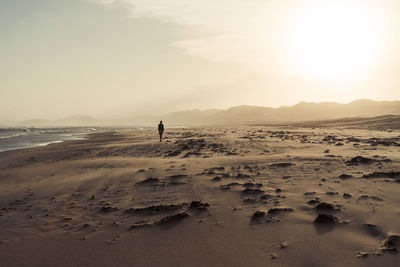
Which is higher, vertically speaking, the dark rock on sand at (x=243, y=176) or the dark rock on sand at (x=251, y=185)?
the dark rock on sand at (x=243, y=176)

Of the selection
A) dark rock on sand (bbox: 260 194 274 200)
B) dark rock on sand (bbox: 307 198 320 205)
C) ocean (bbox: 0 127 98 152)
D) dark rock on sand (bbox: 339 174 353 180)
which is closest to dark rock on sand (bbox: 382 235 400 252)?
dark rock on sand (bbox: 307 198 320 205)

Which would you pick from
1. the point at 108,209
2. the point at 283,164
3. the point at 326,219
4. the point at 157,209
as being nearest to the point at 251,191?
the point at 326,219

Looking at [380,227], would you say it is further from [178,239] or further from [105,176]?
[105,176]

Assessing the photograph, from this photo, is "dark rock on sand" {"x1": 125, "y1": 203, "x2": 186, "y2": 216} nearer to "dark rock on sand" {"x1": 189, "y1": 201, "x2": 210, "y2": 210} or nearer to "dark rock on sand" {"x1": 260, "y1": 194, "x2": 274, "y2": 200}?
"dark rock on sand" {"x1": 189, "y1": 201, "x2": 210, "y2": 210}

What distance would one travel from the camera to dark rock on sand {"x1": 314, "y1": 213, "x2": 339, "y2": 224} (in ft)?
15.6

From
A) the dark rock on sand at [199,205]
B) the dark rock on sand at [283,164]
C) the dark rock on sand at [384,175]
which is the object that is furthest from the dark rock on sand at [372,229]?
the dark rock on sand at [283,164]

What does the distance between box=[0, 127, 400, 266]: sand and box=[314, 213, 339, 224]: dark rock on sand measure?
0.02 metres

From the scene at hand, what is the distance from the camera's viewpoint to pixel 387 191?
6.22m

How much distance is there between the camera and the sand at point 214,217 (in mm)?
3928

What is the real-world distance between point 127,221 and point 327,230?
12.9 feet

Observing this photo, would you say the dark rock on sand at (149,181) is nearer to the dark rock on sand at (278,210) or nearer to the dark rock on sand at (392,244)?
the dark rock on sand at (278,210)

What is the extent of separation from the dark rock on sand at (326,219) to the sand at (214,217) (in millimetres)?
22

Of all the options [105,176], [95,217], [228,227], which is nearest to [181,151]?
[105,176]

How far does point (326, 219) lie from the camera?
479cm
